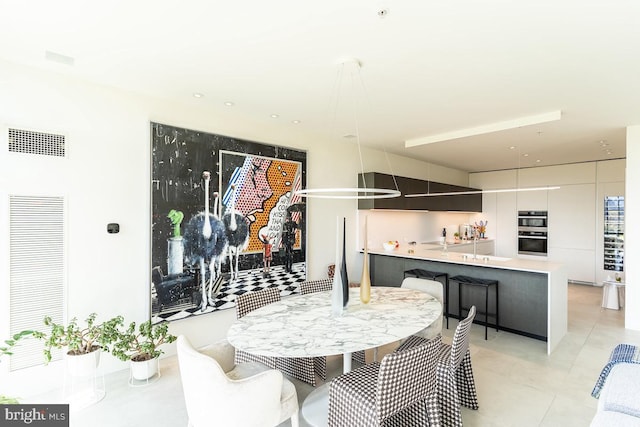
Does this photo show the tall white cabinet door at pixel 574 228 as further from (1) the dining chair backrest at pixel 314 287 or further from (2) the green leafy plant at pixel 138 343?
(2) the green leafy plant at pixel 138 343

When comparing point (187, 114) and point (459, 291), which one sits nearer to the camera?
point (187, 114)

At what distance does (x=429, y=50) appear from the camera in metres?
2.34

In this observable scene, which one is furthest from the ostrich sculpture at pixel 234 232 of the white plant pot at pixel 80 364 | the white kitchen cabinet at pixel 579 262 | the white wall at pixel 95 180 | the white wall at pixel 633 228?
the white kitchen cabinet at pixel 579 262

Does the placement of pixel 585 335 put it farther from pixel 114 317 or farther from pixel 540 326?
pixel 114 317

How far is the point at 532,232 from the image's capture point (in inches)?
296

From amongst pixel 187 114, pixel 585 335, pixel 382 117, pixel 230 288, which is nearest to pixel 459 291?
pixel 585 335

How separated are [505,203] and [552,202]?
965 mm

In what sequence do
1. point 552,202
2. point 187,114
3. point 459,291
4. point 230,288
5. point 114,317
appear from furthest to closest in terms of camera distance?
1. point 552,202
2. point 459,291
3. point 230,288
4. point 187,114
5. point 114,317

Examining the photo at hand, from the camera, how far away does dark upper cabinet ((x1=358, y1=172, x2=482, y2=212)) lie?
5.33m

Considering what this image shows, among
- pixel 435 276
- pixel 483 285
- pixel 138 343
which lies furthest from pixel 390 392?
pixel 435 276

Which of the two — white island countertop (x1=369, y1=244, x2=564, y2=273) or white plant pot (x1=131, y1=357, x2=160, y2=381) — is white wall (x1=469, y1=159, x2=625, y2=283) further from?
white plant pot (x1=131, y1=357, x2=160, y2=381)

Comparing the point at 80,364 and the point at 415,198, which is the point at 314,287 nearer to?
the point at 80,364

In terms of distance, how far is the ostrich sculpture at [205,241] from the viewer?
349 centimetres

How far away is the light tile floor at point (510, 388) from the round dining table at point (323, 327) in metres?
0.36
